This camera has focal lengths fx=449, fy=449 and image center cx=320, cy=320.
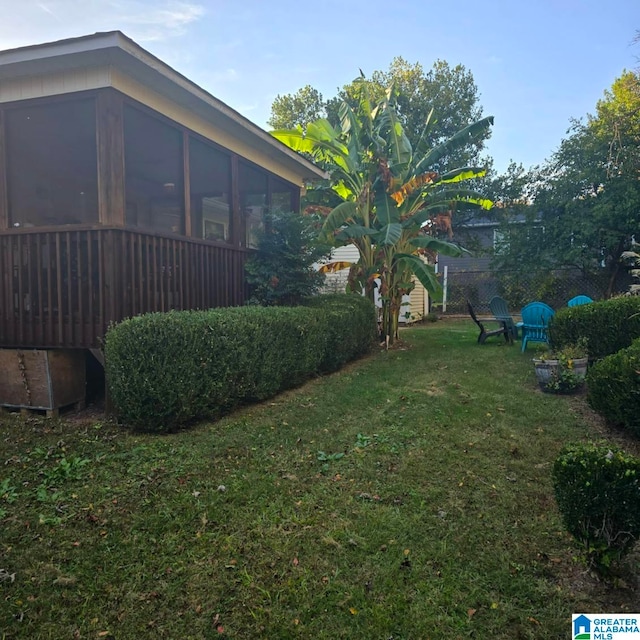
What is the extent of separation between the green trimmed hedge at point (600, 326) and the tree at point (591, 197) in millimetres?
8976

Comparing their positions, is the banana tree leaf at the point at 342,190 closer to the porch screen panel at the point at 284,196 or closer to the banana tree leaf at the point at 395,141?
the porch screen panel at the point at 284,196


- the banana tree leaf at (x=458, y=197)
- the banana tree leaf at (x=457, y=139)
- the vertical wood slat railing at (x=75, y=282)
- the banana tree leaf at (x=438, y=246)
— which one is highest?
the banana tree leaf at (x=457, y=139)

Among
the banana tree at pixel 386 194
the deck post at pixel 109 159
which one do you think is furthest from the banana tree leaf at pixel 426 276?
the deck post at pixel 109 159

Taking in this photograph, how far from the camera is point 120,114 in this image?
5082 millimetres

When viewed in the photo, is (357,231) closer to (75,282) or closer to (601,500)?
(75,282)

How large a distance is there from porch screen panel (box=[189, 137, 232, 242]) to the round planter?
17.2 ft

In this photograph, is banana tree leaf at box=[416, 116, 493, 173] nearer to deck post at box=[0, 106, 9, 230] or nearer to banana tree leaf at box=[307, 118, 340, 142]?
banana tree leaf at box=[307, 118, 340, 142]

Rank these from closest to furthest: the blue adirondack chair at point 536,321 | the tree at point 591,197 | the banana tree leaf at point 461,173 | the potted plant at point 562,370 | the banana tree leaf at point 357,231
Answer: the potted plant at point 562,370 < the blue adirondack chair at point 536,321 < the banana tree leaf at point 357,231 < the banana tree leaf at point 461,173 < the tree at point 591,197

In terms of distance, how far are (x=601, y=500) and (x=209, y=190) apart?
28.3 feet

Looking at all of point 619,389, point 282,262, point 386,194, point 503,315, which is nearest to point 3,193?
point 282,262

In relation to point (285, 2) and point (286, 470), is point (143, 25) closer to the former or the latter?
point (285, 2)

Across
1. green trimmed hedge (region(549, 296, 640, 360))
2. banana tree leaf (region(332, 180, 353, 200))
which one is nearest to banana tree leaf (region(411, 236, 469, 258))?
banana tree leaf (region(332, 180, 353, 200))

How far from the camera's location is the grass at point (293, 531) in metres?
2.04

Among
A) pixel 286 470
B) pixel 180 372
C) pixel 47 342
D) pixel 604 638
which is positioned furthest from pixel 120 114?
pixel 604 638
